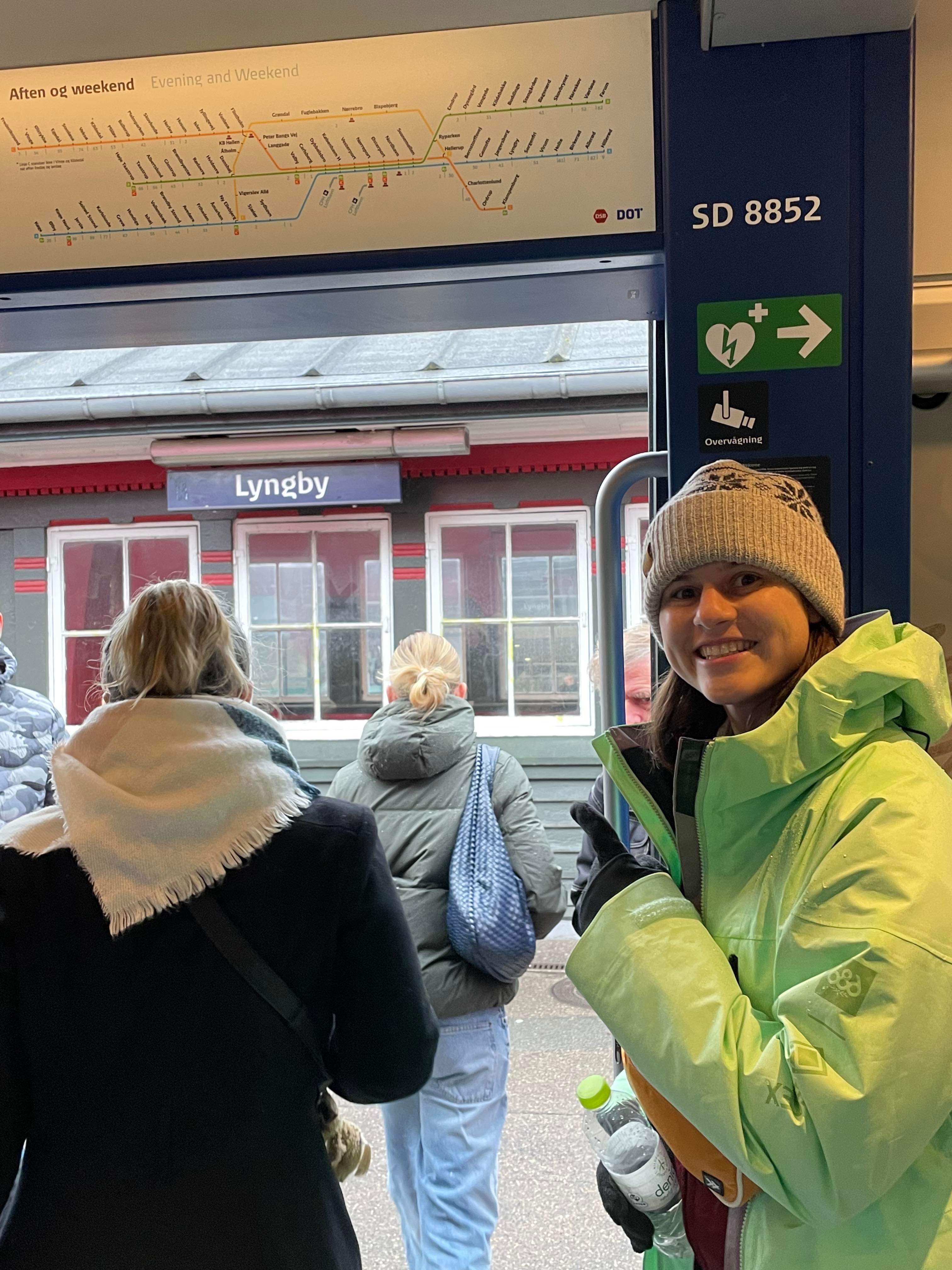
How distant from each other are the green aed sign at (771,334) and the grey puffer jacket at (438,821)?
Result: 4.72ft

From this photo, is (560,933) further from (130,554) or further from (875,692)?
(875,692)

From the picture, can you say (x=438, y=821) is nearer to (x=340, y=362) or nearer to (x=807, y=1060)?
(x=807, y=1060)

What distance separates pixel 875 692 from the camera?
3.03 ft

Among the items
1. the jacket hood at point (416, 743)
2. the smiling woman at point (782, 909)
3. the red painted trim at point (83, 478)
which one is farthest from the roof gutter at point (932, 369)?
the red painted trim at point (83, 478)

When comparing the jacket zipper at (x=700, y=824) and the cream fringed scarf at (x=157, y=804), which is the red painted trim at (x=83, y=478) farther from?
the jacket zipper at (x=700, y=824)

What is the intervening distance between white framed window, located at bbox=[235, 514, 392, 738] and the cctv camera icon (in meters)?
5.37

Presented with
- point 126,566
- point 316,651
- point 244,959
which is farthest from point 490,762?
point 126,566

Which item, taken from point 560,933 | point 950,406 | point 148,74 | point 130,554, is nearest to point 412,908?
point 950,406

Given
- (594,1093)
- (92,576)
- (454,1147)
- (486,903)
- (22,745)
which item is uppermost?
(92,576)

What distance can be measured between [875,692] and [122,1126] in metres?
0.98

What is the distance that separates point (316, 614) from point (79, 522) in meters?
1.71

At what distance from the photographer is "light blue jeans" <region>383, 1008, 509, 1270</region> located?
7.82ft

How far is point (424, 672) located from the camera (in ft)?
9.07

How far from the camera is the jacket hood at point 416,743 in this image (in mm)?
2574
